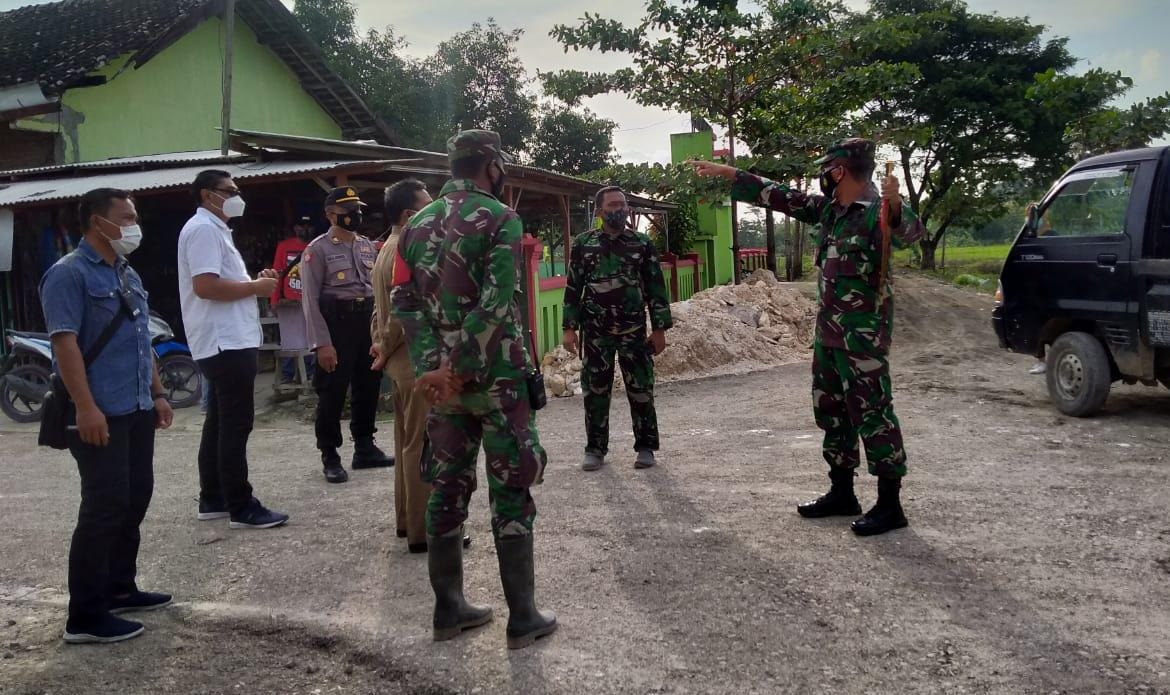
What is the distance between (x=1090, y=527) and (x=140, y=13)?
1629cm

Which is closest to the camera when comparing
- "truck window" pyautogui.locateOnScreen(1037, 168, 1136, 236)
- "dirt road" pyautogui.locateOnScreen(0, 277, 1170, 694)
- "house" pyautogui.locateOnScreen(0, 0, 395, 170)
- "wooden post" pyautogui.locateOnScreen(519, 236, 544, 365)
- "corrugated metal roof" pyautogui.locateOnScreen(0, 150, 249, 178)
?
"dirt road" pyautogui.locateOnScreen(0, 277, 1170, 694)

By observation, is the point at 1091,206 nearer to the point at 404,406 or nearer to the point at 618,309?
the point at 618,309

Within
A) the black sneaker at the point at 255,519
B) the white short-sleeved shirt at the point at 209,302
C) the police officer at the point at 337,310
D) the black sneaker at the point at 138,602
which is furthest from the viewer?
the police officer at the point at 337,310

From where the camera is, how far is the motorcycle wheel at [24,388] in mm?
9328

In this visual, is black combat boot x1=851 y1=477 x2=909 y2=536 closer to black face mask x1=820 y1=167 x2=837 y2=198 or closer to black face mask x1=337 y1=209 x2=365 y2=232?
black face mask x1=820 y1=167 x2=837 y2=198

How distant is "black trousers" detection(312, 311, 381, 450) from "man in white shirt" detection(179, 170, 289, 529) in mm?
888

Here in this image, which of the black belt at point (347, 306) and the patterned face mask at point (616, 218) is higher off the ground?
the patterned face mask at point (616, 218)

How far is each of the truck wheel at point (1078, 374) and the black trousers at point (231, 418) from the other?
5782mm

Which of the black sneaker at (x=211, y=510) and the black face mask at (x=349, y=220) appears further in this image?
the black face mask at (x=349, y=220)

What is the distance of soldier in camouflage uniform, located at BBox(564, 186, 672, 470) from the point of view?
561 centimetres

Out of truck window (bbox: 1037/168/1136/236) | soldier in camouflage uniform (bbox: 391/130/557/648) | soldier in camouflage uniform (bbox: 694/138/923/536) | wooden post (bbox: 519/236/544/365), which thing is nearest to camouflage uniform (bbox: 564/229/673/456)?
soldier in camouflage uniform (bbox: 694/138/923/536)

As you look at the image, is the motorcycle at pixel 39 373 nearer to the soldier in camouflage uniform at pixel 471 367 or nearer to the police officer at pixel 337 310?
the police officer at pixel 337 310

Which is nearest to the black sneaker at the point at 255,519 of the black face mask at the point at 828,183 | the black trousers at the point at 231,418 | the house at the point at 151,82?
the black trousers at the point at 231,418

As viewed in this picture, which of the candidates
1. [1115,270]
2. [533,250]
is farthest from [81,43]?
[1115,270]
